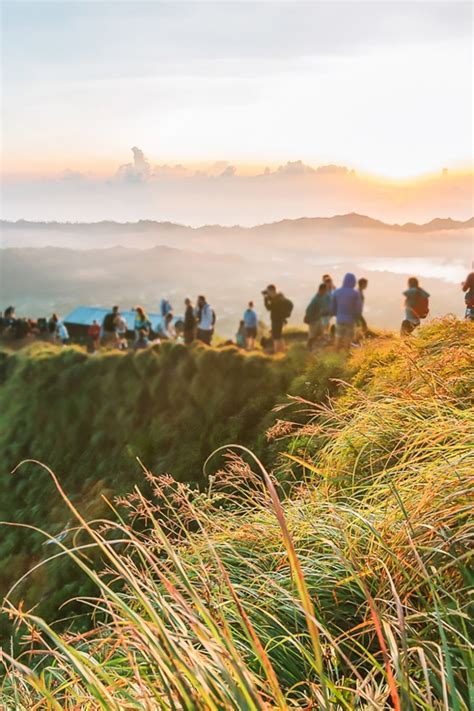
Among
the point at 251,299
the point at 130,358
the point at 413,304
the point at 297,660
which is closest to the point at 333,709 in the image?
A: the point at 297,660

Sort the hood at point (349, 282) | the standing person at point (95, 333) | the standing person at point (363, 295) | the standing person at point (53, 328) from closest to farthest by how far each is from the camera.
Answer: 1. the hood at point (349, 282)
2. the standing person at point (363, 295)
3. the standing person at point (95, 333)
4. the standing person at point (53, 328)

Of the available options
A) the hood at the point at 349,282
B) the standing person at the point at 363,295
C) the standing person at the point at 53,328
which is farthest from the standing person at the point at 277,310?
the standing person at the point at 53,328

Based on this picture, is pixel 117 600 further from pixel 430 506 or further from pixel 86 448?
pixel 86 448

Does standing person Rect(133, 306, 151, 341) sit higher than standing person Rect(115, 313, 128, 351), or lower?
higher

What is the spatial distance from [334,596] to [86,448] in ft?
59.7

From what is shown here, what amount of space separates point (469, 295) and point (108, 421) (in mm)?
12654

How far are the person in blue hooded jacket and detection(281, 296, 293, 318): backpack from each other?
2.17 meters

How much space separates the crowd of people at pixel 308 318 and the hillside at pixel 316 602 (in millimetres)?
4820

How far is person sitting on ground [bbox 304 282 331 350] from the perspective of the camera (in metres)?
15.1

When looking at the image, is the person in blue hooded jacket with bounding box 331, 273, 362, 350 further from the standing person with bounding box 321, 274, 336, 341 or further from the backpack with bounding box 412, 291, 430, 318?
the backpack with bounding box 412, 291, 430, 318

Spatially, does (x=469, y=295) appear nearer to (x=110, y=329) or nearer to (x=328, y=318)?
(x=328, y=318)

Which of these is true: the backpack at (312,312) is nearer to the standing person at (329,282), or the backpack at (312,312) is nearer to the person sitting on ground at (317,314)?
the person sitting on ground at (317,314)

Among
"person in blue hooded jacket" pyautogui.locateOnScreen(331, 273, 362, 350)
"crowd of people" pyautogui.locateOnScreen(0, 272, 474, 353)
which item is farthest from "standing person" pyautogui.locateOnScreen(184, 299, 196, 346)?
"person in blue hooded jacket" pyautogui.locateOnScreen(331, 273, 362, 350)

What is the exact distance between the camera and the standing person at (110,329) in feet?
75.2
